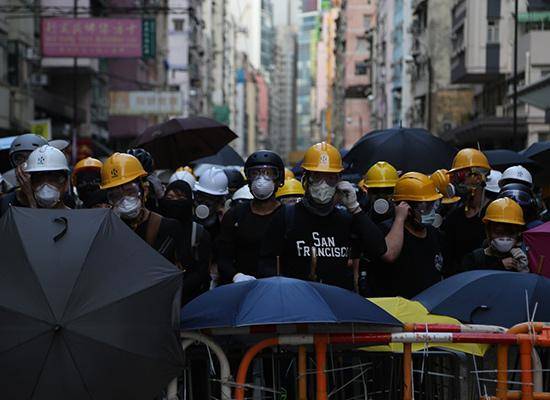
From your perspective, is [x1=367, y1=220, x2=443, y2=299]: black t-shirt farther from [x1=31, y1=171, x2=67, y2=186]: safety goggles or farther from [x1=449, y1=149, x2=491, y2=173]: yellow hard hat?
[x1=449, y1=149, x2=491, y2=173]: yellow hard hat

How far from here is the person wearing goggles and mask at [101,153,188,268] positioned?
7285mm

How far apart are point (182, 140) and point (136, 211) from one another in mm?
7643

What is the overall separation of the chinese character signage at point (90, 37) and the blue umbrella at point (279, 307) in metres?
30.9

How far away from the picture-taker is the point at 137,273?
18.6ft

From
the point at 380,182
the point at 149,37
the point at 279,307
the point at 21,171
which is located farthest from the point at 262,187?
the point at 149,37

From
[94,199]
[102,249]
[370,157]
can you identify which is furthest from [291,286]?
[370,157]

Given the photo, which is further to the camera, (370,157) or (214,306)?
(370,157)

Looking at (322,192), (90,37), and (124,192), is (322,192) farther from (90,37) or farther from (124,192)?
(90,37)

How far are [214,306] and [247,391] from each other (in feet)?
1.47

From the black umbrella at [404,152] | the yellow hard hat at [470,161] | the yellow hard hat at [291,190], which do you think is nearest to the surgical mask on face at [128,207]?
the yellow hard hat at [291,190]

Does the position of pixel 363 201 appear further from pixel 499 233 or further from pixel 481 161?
pixel 499 233

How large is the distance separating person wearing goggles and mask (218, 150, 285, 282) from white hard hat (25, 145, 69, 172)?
46.0 inches

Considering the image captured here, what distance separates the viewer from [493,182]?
11.3m

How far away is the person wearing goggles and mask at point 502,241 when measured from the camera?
8.03 meters
